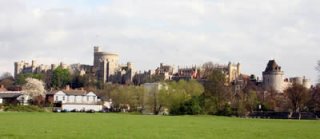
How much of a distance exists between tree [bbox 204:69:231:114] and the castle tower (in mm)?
71233

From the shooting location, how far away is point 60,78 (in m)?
163

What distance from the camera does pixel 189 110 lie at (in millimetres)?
86750

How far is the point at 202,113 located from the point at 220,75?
12.3 meters

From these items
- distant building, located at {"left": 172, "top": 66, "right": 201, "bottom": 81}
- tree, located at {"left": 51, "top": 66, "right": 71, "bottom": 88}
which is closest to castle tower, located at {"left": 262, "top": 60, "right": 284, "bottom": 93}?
distant building, located at {"left": 172, "top": 66, "right": 201, "bottom": 81}

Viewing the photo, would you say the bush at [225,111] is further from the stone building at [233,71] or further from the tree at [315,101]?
the stone building at [233,71]

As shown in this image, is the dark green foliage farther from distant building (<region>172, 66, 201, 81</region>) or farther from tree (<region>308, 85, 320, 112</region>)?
distant building (<region>172, 66, 201, 81</region>)

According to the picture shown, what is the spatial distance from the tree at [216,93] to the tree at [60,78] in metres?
74.0

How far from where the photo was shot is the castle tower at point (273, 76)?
168750mm

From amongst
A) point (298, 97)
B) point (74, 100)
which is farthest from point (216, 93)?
point (74, 100)

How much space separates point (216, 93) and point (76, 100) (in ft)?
138

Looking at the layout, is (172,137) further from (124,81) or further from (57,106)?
(124,81)

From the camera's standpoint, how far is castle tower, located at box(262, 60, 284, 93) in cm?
16875

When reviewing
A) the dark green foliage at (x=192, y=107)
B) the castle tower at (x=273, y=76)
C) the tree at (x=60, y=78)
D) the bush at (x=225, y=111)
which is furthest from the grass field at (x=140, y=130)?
the castle tower at (x=273, y=76)

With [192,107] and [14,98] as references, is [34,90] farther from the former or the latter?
[192,107]
